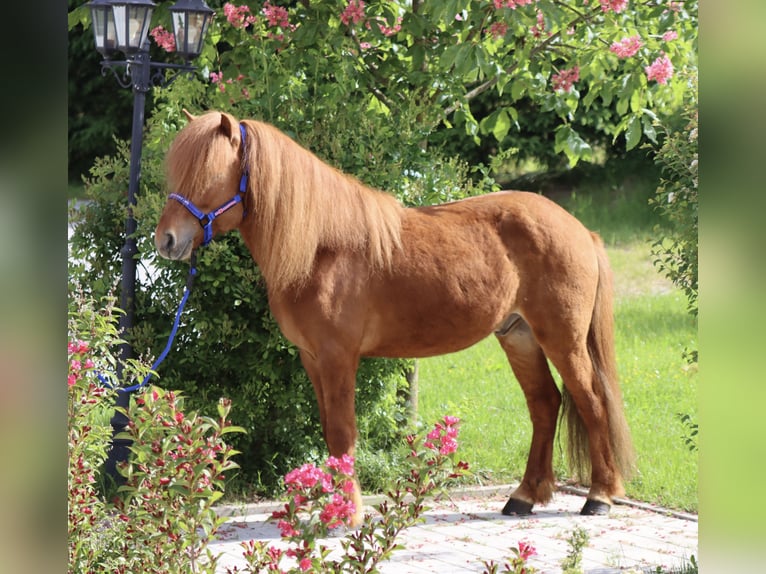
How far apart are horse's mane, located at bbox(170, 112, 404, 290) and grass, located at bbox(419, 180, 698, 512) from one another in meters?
1.33

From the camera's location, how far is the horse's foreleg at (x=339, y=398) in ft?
14.6

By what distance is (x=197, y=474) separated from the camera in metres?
2.71

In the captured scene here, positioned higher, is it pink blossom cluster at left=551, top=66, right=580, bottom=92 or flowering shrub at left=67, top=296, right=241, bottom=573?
pink blossom cluster at left=551, top=66, right=580, bottom=92

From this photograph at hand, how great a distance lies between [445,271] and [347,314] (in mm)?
542

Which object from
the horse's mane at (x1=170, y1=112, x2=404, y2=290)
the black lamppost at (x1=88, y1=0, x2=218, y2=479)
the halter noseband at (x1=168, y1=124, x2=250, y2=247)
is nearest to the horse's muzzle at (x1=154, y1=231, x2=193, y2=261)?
the halter noseband at (x1=168, y1=124, x2=250, y2=247)

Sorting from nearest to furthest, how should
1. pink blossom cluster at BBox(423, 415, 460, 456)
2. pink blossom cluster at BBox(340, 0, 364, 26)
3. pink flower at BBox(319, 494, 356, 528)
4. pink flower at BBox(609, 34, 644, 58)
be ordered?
1. pink flower at BBox(319, 494, 356, 528)
2. pink blossom cluster at BBox(423, 415, 460, 456)
3. pink flower at BBox(609, 34, 644, 58)
4. pink blossom cluster at BBox(340, 0, 364, 26)

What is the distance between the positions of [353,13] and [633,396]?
3720 millimetres

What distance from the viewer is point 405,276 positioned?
4621mm

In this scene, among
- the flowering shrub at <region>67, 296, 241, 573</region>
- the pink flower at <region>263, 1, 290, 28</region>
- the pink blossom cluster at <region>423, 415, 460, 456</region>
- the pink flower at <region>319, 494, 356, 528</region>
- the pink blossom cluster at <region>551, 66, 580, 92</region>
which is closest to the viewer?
the pink flower at <region>319, 494, 356, 528</region>

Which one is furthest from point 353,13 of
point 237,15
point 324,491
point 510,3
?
point 324,491

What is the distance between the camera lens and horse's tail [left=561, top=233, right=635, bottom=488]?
501 centimetres

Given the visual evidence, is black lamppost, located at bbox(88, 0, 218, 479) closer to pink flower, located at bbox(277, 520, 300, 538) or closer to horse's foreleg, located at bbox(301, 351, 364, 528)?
horse's foreleg, located at bbox(301, 351, 364, 528)
